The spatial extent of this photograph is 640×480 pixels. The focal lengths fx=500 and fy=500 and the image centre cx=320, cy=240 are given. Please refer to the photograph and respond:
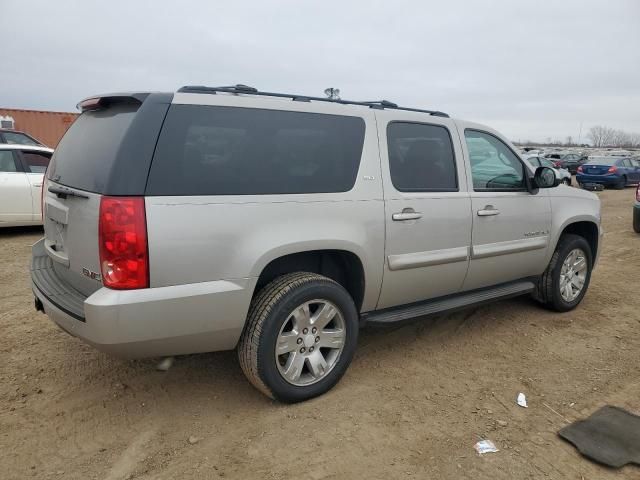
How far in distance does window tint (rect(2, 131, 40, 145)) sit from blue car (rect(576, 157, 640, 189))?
64.9 feet

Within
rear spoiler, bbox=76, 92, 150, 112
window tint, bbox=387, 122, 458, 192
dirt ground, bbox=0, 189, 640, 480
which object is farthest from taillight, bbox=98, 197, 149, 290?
window tint, bbox=387, 122, 458, 192

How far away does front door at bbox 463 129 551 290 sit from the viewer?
3.90 meters

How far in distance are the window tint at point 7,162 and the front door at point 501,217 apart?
712cm

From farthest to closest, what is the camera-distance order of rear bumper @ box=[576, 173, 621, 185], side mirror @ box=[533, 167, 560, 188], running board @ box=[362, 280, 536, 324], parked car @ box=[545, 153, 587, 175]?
parked car @ box=[545, 153, 587, 175] → rear bumper @ box=[576, 173, 621, 185] → side mirror @ box=[533, 167, 560, 188] → running board @ box=[362, 280, 536, 324]

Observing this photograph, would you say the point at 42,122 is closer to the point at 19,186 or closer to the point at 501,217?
the point at 19,186

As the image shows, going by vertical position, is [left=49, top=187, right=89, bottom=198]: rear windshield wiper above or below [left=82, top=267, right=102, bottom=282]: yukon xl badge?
above

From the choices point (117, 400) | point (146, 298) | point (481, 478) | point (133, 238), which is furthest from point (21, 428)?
point (481, 478)

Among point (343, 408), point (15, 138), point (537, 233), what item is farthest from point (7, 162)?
point (537, 233)

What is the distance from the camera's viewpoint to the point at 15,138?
1224 cm

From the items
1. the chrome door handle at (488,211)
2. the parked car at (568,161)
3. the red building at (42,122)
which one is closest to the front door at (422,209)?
the chrome door handle at (488,211)

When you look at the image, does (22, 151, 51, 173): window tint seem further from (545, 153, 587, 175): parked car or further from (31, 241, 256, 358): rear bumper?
(545, 153, 587, 175): parked car

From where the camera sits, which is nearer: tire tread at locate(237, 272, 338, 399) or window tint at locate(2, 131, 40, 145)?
tire tread at locate(237, 272, 338, 399)

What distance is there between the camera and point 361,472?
97.7 inches

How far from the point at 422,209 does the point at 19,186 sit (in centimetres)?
688
